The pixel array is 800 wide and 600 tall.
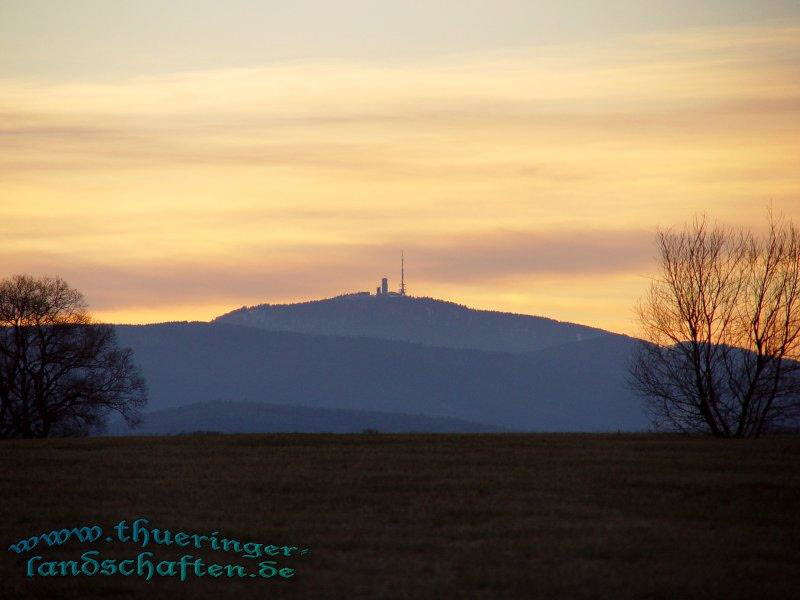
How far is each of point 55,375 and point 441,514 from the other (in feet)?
143

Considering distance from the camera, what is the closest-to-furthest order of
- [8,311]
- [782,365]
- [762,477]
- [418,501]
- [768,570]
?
[768,570]
[418,501]
[762,477]
[782,365]
[8,311]

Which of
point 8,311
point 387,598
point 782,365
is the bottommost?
point 387,598

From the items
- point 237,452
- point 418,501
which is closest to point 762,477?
point 418,501

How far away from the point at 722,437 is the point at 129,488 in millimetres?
27092

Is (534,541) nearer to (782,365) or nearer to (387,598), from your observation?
(387,598)

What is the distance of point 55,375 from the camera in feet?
204

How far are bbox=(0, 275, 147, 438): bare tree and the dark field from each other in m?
22.4

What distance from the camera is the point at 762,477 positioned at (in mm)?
29828

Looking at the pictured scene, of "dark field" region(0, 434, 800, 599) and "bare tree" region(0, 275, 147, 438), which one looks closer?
"dark field" region(0, 434, 800, 599)

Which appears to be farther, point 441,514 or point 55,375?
point 55,375

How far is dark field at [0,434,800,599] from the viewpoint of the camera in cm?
1775

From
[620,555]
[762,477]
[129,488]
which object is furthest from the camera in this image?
[762,477]

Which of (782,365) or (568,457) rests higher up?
(782,365)

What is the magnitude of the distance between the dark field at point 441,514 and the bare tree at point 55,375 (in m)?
22.4
